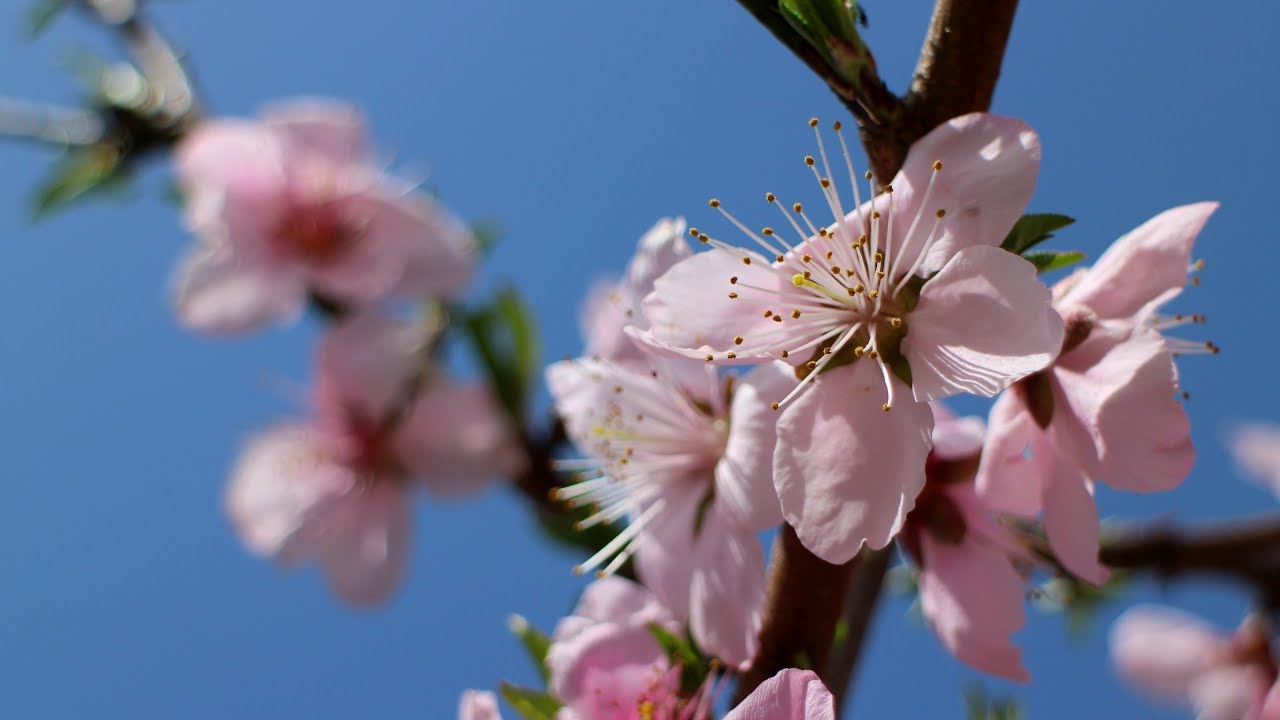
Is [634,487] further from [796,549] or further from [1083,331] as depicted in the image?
[1083,331]

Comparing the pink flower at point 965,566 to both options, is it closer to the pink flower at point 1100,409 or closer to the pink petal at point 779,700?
the pink flower at point 1100,409

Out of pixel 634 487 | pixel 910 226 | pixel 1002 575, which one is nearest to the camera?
pixel 910 226

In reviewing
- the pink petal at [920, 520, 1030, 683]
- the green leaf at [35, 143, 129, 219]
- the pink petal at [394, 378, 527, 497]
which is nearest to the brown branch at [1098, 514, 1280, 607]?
the pink petal at [920, 520, 1030, 683]

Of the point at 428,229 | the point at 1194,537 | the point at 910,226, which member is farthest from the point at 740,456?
the point at 428,229

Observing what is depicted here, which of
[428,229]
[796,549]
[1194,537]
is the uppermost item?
[428,229]

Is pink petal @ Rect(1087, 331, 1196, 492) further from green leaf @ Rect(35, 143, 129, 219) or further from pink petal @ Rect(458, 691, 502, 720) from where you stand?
green leaf @ Rect(35, 143, 129, 219)

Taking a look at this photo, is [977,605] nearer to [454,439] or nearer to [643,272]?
[643,272]
